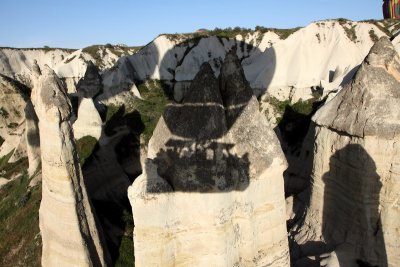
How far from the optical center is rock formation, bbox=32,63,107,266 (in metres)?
9.55

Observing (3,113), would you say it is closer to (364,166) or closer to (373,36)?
(364,166)

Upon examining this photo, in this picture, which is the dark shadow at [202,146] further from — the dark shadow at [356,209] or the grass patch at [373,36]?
the grass patch at [373,36]

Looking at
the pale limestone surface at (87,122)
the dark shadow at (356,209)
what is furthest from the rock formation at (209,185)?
the pale limestone surface at (87,122)

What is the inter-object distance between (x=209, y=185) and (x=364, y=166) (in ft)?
19.7

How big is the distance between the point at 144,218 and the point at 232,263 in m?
2.58

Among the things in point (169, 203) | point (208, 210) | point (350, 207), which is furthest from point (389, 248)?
point (169, 203)

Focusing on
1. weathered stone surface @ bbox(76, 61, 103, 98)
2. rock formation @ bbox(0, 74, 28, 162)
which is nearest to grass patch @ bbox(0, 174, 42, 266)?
weathered stone surface @ bbox(76, 61, 103, 98)

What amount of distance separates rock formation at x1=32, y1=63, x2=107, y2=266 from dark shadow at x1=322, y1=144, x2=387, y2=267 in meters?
8.45

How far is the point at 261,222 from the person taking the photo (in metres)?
8.73

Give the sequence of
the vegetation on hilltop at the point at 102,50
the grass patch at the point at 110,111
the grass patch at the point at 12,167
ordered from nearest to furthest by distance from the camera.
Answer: the grass patch at the point at 12,167
the grass patch at the point at 110,111
the vegetation on hilltop at the point at 102,50

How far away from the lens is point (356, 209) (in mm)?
11445

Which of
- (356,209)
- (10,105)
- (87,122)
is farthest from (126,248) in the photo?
(10,105)

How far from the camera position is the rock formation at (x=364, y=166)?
1090cm

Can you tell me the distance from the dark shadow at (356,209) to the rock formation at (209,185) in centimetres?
400
